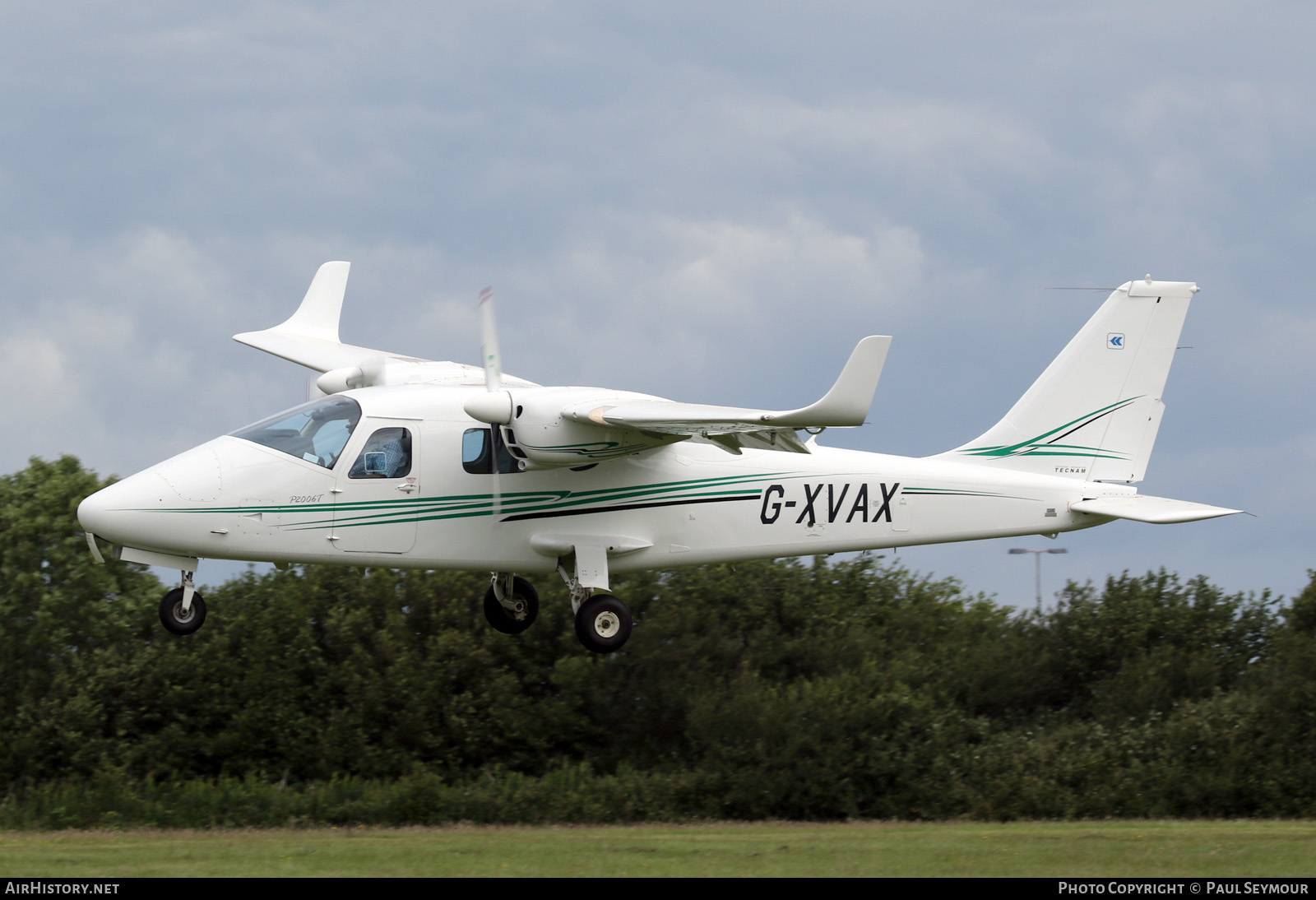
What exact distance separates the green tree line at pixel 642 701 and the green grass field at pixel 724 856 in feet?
48.6

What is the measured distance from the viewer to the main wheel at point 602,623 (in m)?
16.6

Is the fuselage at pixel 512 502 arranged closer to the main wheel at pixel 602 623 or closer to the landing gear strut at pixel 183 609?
the landing gear strut at pixel 183 609

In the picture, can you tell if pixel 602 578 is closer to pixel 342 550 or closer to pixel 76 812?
pixel 342 550

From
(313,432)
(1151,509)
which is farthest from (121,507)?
(1151,509)

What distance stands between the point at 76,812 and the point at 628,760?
43.2 feet

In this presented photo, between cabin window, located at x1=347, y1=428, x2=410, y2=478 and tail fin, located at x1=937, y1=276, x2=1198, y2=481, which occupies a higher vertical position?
tail fin, located at x1=937, y1=276, x2=1198, y2=481

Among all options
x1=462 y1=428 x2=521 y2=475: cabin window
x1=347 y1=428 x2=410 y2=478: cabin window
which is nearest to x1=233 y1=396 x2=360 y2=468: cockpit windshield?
x1=347 y1=428 x2=410 y2=478: cabin window

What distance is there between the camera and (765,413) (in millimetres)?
14188

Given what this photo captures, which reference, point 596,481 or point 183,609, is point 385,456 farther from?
point 183,609

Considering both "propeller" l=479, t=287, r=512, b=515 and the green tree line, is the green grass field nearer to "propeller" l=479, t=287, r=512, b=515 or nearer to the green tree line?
"propeller" l=479, t=287, r=512, b=515

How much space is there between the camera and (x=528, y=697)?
1478 inches

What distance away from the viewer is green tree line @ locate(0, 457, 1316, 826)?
32875 millimetres

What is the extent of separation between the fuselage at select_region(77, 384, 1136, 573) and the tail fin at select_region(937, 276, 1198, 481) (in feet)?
2.34
